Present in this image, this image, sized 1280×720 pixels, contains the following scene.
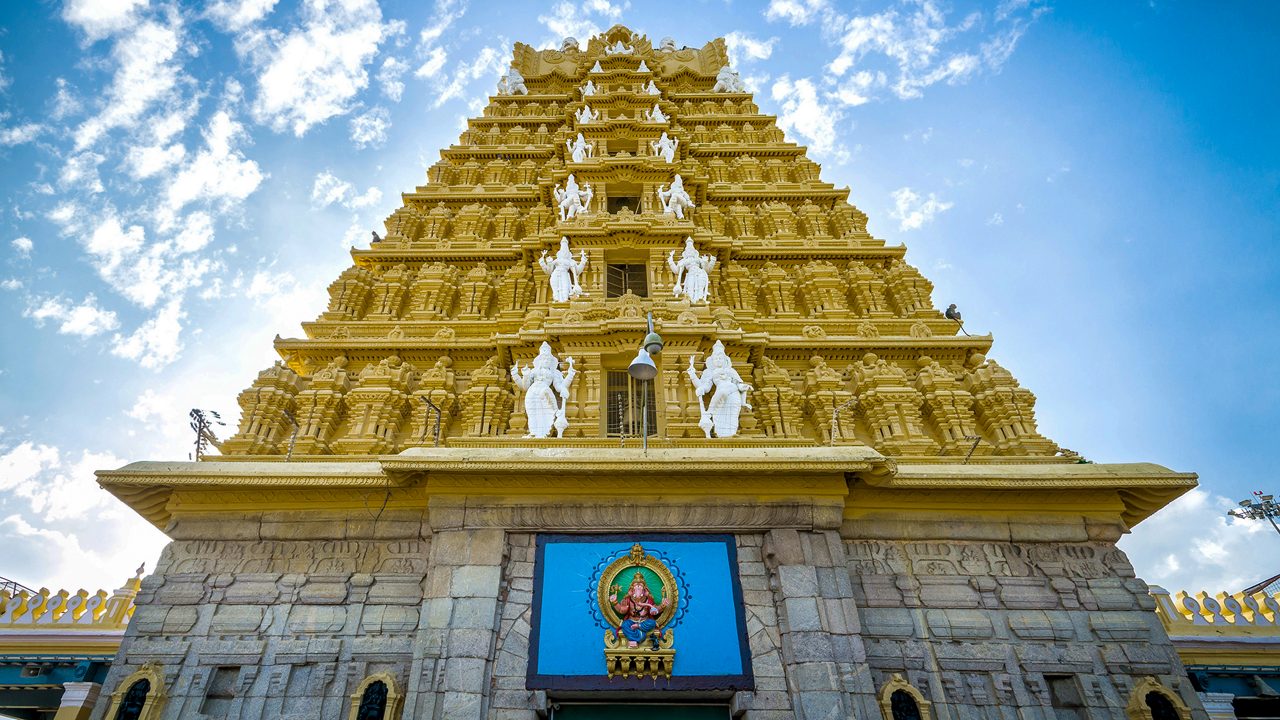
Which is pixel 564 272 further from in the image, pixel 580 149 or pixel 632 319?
pixel 580 149

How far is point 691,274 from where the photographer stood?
1609cm

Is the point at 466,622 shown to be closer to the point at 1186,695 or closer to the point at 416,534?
the point at 416,534

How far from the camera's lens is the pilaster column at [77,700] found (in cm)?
1069

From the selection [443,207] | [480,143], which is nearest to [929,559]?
[443,207]

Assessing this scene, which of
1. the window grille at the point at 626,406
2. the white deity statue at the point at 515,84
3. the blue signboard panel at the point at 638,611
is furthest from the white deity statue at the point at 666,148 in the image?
the blue signboard panel at the point at 638,611

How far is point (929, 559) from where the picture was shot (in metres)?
9.56

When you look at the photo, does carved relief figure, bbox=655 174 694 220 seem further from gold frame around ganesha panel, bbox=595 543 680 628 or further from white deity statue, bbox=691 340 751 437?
gold frame around ganesha panel, bbox=595 543 680 628

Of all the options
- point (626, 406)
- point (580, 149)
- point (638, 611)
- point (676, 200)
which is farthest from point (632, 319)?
point (580, 149)

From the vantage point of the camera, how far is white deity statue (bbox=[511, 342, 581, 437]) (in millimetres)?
12797

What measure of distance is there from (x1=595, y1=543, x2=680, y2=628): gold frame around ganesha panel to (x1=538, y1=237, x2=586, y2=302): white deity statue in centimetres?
800

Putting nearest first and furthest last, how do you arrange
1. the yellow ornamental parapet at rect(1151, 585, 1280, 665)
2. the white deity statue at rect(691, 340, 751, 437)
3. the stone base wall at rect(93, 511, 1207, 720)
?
1. the stone base wall at rect(93, 511, 1207, 720)
2. the yellow ornamental parapet at rect(1151, 585, 1280, 665)
3. the white deity statue at rect(691, 340, 751, 437)

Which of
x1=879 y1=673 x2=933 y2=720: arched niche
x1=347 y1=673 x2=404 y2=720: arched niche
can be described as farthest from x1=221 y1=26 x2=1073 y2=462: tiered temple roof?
x1=879 y1=673 x2=933 y2=720: arched niche

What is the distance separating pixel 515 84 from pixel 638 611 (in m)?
26.4

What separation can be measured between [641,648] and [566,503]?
A: 211 centimetres
